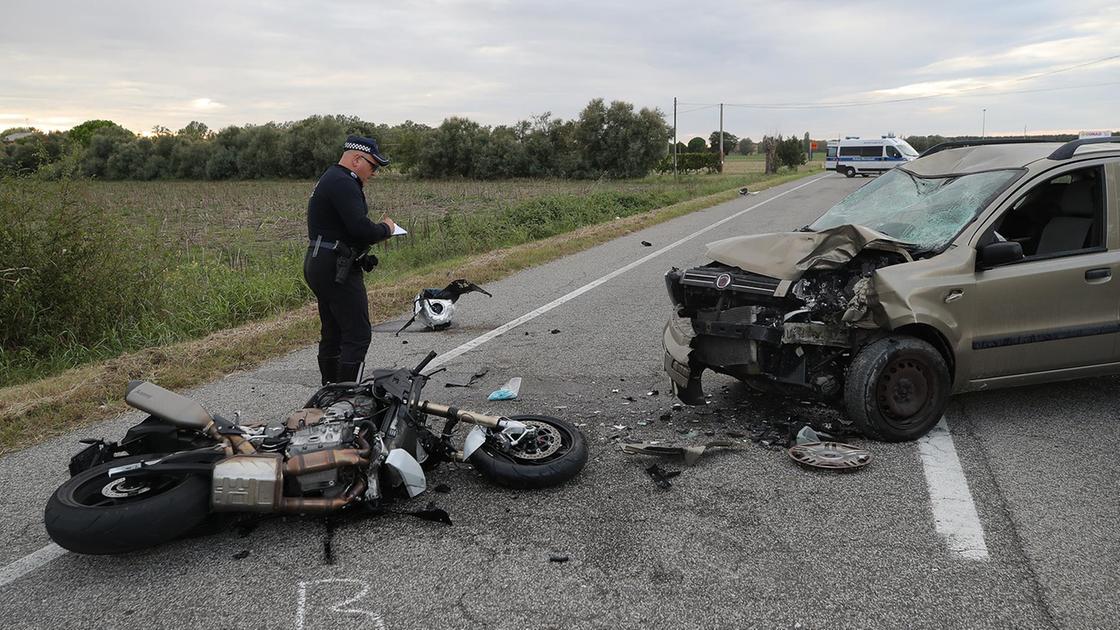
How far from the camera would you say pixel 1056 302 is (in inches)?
197

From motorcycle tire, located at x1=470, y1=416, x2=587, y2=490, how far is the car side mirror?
2752 mm

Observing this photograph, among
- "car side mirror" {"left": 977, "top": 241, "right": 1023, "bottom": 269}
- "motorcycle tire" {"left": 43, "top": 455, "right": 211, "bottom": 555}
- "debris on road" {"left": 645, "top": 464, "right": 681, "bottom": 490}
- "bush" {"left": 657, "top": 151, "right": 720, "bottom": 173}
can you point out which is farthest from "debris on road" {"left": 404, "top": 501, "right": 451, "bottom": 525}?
"bush" {"left": 657, "top": 151, "right": 720, "bottom": 173}

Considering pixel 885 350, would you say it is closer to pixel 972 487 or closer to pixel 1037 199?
pixel 972 487

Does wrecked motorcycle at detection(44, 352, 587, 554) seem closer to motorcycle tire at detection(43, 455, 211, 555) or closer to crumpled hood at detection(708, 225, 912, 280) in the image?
motorcycle tire at detection(43, 455, 211, 555)

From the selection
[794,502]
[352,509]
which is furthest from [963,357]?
[352,509]

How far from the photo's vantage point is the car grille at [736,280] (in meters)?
4.87

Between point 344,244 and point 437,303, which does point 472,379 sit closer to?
point 437,303

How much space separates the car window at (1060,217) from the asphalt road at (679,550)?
3.64 ft

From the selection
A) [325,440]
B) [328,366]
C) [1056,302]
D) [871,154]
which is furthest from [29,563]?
[871,154]

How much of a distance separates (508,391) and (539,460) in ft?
5.40

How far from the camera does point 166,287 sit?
1022 cm

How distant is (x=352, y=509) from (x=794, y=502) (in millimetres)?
2282

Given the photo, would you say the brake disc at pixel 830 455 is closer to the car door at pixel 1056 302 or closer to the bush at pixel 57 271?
the car door at pixel 1056 302

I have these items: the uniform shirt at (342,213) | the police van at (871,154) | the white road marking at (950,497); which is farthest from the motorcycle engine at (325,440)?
the police van at (871,154)
